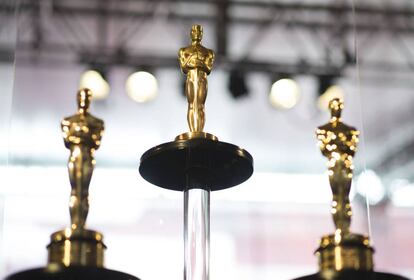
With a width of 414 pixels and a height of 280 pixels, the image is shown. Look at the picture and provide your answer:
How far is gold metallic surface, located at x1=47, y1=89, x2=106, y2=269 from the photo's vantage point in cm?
84

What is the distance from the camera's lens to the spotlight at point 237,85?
3.92 meters

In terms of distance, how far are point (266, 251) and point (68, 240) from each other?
15.0 feet

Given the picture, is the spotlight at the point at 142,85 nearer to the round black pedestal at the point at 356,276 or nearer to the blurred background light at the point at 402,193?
the blurred background light at the point at 402,193

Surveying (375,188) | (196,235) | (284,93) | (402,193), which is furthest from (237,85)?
(196,235)

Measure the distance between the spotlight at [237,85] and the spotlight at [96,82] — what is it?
587 millimetres

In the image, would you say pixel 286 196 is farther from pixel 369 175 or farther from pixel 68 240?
pixel 68 240

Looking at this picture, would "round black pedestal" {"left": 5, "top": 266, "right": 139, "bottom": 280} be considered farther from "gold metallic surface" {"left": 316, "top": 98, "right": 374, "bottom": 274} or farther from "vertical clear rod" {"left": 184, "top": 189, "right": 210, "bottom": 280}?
"gold metallic surface" {"left": 316, "top": 98, "right": 374, "bottom": 274}

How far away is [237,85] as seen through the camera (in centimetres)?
393

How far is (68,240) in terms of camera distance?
0.84 meters

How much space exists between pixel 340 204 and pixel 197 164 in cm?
16

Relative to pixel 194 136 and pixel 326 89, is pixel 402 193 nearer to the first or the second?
pixel 326 89

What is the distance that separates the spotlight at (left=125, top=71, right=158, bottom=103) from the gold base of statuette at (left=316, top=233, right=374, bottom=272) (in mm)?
2950

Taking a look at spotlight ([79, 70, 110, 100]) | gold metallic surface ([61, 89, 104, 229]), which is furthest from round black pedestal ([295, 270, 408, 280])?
spotlight ([79, 70, 110, 100])

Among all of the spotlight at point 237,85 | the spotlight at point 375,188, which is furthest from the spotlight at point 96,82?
the spotlight at point 375,188
